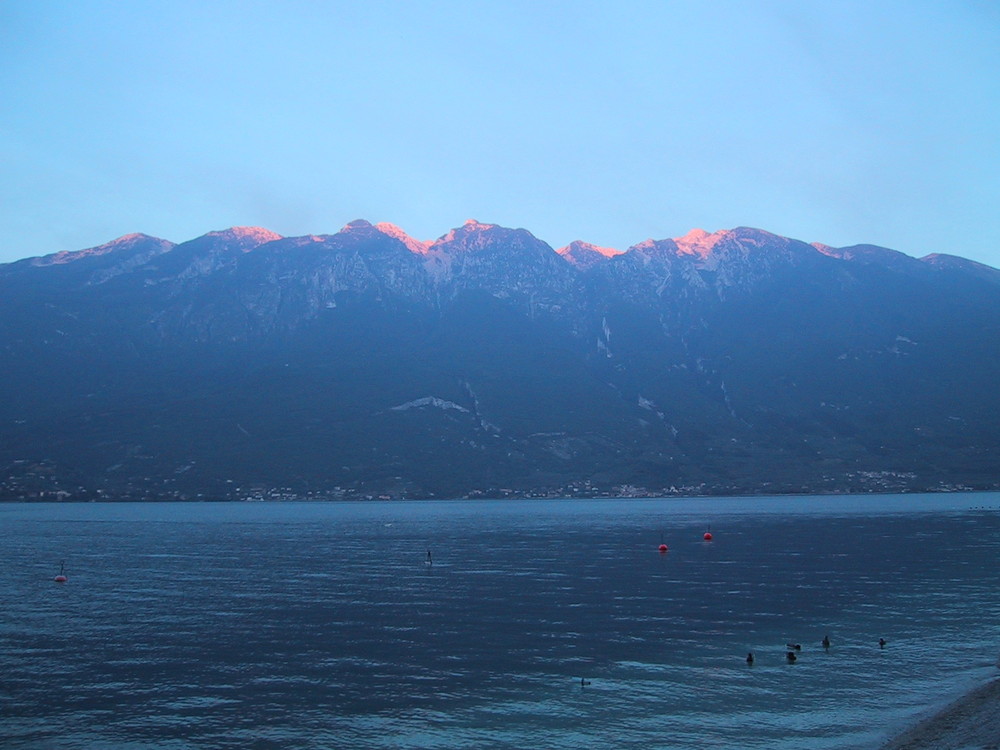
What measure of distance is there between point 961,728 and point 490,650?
3194 centimetres

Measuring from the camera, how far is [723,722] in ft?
150

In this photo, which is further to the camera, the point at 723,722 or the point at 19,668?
the point at 19,668

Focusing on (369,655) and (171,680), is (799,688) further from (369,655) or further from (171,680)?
(171,680)

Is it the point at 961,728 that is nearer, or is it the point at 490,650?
the point at 961,728

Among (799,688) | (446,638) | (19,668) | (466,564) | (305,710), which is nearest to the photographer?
(305,710)

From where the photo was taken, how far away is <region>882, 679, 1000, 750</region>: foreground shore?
127 feet

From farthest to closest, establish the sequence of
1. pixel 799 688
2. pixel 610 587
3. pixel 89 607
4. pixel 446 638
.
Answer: pixel 610 587 → pixel 89 607 → pixel 446 638 → pixel 799 688

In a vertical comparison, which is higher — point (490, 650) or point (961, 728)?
point (961, 728)

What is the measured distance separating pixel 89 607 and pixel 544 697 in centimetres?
5588

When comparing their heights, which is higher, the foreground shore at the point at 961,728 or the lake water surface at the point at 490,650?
the foreground shore at the point at 961,728

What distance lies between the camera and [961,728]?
41.5 metres

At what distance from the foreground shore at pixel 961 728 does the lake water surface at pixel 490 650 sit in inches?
68.1

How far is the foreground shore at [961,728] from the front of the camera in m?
38.7

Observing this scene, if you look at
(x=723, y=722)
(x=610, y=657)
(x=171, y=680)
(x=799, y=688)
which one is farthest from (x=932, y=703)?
(x=171, y=680)
